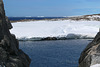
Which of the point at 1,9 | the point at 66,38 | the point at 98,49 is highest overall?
the point at 1,9

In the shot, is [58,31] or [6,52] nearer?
[6,52]

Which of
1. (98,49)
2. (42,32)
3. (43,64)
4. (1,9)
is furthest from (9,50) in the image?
(42,32)

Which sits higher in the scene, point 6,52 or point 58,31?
point 6,52

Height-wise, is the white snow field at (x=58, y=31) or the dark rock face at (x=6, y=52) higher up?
the dark rock face at (x=6, y=52)

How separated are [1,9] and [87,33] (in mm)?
35080

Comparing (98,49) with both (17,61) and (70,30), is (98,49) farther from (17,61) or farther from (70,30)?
(70,30)

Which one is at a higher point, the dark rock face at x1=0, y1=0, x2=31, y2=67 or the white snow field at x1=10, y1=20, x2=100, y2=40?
the dark rock face at x1=0, y1=0, x2=31, y2=67

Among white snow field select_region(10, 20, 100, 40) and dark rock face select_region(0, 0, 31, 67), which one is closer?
dark rock face select_region(0, 0, 31, 67)

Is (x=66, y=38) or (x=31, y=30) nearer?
(x=66, y=38)

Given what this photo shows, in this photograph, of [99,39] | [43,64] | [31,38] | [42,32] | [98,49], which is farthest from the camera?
[42,32]

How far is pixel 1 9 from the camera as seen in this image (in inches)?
418

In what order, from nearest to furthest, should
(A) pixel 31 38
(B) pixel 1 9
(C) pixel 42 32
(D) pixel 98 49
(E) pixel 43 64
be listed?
(D) pixel 98 49 < (B) pixel 1 9 < (E) pixel 43 64 < (A) pixel 31 38 < (C) pixel 42 32

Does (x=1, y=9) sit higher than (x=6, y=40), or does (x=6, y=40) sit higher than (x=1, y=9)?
(x=1, y=9)

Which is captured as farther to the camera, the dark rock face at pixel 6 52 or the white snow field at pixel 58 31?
the white snow field at pixel 58 31
